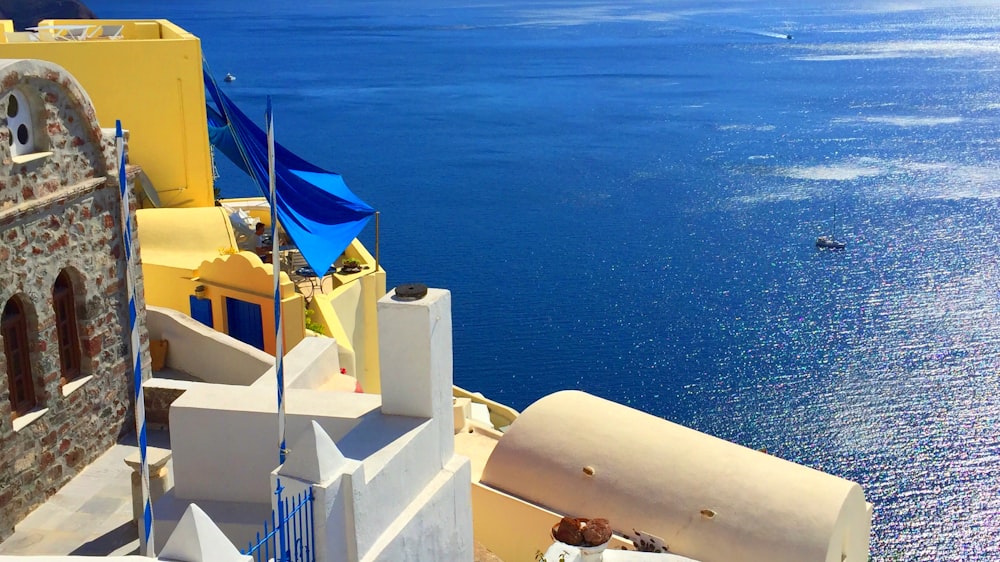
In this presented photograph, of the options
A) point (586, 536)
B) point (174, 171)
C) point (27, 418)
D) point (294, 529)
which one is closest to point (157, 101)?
point (174, 171)

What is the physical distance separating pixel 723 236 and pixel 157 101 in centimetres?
3484

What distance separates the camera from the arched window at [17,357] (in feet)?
31.5

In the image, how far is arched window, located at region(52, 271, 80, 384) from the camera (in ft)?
34.2

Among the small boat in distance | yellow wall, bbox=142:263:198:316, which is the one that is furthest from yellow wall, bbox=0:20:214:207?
the small boat in distance

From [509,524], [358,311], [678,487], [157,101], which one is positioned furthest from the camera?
[157,101]

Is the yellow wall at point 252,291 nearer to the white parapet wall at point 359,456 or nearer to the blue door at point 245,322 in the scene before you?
the blue door at point 245,322

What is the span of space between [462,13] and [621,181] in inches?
5057

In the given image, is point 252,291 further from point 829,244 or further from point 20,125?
point 829,244

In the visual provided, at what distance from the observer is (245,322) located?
50.3 feet

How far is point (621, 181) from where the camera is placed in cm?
5906

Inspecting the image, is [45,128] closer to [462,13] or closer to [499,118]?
[499,118]

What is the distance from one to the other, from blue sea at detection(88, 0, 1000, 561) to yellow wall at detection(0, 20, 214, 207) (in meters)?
18.3

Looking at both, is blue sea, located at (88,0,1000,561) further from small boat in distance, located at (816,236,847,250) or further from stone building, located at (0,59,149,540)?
stone building, located at (0,59,149,540)

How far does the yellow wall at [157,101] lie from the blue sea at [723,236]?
18261mm
